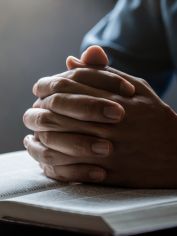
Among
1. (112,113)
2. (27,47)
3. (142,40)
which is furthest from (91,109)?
(27,47)

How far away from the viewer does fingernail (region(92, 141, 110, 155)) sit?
424 millimetres

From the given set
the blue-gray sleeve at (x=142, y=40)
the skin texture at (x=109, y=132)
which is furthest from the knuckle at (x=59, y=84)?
the blue-gray sleeve at (x=142, y=40)

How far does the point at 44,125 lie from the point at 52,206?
0.46 feet

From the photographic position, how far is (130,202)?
352 millimetres

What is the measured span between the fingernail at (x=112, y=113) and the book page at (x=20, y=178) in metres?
0.08

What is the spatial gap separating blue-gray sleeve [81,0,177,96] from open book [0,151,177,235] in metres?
0.38

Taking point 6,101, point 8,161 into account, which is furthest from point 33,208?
point 6,101

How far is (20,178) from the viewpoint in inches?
17.7

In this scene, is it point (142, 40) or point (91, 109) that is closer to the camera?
point (91, 109)

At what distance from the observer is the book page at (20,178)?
0.41 meters

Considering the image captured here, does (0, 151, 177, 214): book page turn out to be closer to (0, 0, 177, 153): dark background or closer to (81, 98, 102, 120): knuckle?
(81, 98, 102, 120): knuckle

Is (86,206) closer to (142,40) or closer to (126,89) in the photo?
(126,89)

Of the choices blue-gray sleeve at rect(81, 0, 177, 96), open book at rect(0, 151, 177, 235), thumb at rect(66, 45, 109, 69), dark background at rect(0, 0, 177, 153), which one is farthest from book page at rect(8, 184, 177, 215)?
dark background at rect(0, 0, 177, 153)

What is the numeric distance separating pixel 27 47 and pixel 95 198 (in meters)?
0.74
